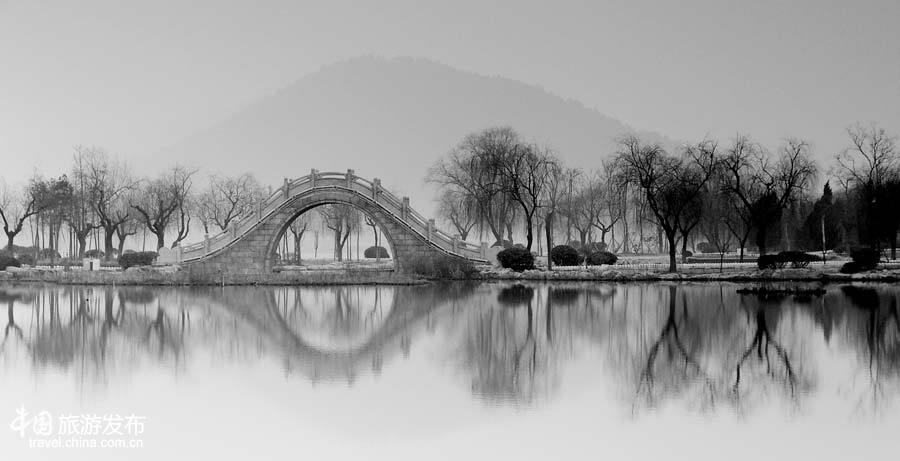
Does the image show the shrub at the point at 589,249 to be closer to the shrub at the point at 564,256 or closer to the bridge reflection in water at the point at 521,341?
the shrub at the point at 564,256

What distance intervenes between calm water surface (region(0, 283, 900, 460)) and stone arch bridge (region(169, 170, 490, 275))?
16575 millimetres

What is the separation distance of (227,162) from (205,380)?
13448 centimetres

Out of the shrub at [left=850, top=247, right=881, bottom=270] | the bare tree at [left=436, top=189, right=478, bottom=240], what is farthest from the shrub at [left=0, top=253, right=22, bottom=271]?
the shrub at [left=850, top=247, right=881, bottom=270]

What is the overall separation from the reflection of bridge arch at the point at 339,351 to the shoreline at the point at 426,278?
683 centimetres

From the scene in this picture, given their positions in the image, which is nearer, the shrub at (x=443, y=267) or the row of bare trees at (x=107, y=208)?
the shrub at (x=443, y=267)

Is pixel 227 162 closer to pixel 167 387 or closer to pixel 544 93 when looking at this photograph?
pixel 544 93

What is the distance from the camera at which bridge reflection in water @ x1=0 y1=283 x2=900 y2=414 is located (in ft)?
49.1

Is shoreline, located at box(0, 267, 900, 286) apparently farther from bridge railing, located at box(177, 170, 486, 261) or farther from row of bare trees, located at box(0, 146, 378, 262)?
row of bare trees, located at box(0, 146, 378, 262)

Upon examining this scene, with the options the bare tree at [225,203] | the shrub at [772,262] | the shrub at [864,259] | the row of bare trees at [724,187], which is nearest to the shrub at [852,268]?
the shrub at [864,259]

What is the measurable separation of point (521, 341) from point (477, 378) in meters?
4.68

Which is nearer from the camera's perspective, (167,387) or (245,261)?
(167,387)

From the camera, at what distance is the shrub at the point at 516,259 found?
44994 mm

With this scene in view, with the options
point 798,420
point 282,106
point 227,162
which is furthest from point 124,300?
point 282,106

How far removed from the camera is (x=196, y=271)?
42594mm
